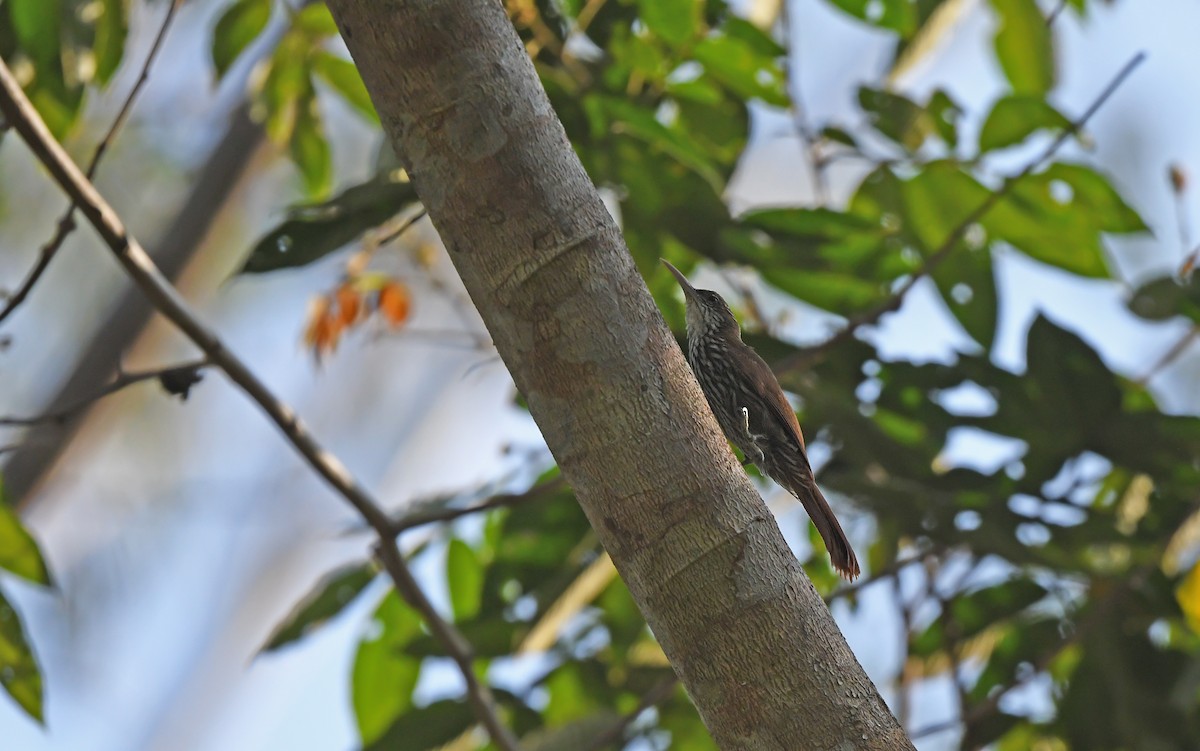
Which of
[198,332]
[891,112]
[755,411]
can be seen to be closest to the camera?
[198,332]

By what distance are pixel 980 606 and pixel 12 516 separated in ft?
8.89

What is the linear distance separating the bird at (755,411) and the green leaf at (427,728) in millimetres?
1127

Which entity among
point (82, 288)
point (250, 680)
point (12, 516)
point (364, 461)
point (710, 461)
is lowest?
point (250, 680)

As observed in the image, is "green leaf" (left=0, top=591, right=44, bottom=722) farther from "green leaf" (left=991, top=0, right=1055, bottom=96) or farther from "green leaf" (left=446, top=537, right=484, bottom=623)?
"green leaf" (left=991, top=0, right=1055, bottom=96)

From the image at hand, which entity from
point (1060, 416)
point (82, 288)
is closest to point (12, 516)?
point (1060, 416)

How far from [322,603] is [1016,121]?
2.31m

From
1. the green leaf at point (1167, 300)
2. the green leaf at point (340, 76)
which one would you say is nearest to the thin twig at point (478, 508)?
the green leaf at point (340, 76)

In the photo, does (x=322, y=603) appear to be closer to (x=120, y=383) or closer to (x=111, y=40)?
(x=120, y=383)

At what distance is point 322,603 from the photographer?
339cm

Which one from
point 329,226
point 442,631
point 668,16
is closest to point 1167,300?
point 668,16

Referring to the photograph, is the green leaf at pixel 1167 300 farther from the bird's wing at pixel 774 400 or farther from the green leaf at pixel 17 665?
the green leaf at pixel 17 665

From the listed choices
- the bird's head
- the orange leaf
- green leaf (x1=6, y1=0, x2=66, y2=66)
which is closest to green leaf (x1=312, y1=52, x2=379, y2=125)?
the orange leaf

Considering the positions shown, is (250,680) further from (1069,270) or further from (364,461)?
(1069,270)

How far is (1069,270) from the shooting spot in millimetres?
3105
